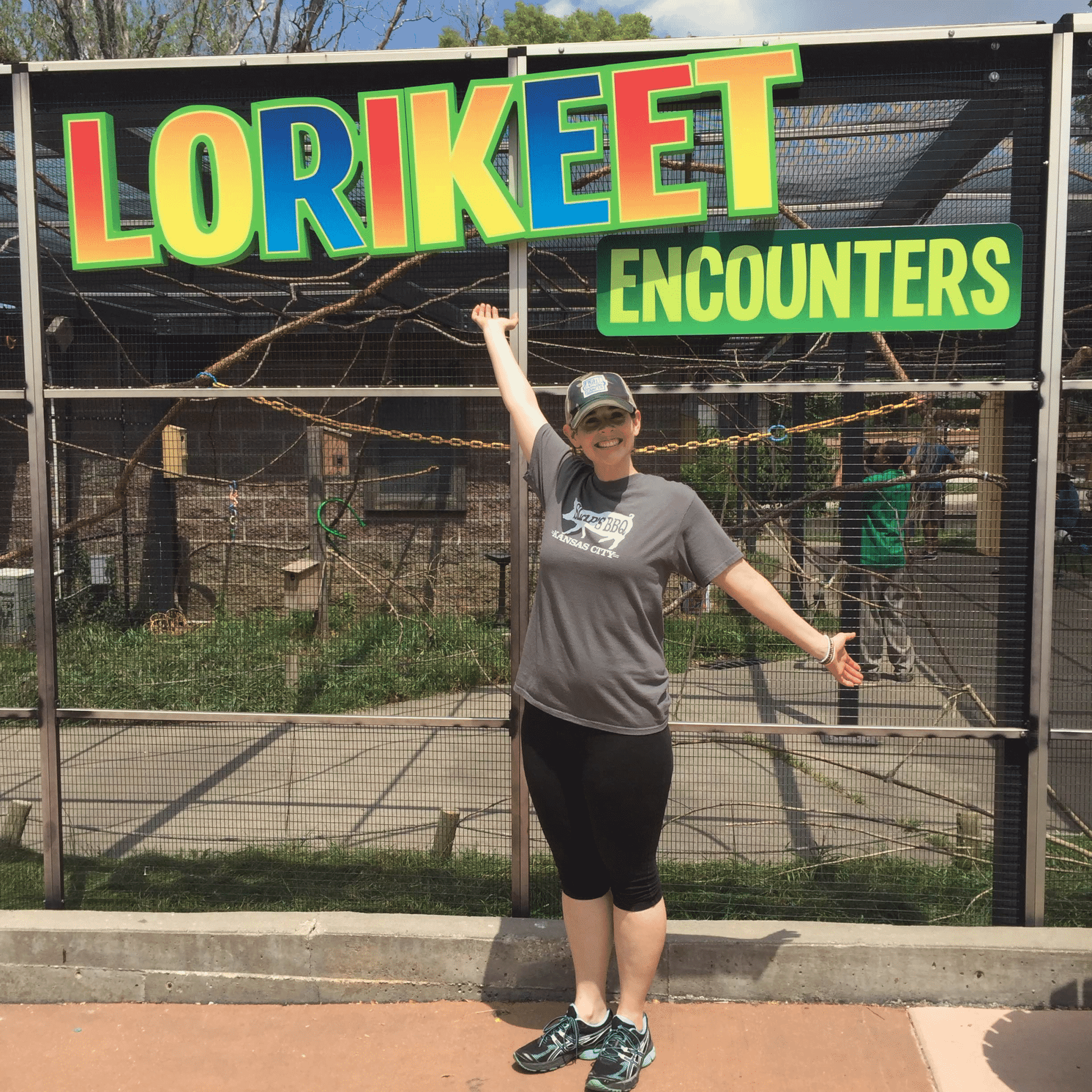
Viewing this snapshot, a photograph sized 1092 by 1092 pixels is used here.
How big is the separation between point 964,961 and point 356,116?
12.0ft

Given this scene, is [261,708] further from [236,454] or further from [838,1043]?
[838,1043]

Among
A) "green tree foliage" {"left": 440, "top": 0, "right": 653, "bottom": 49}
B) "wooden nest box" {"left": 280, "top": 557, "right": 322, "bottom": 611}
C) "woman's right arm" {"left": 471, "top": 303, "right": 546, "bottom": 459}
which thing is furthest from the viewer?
"green tree foliage" {"left": 440, "top": 0, "right": 653, "bottom": 49}

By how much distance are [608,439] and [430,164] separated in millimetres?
1290

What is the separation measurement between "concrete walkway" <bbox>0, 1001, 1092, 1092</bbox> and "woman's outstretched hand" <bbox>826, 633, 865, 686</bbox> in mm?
1211

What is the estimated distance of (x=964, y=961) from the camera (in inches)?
129

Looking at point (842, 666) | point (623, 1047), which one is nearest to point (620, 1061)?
point (623, 1047)

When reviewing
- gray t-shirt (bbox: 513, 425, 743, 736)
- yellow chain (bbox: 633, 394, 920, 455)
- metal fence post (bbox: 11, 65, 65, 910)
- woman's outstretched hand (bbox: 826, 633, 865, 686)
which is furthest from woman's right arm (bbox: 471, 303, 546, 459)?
metal fence post (bbox: 11, 65, 65, 910)

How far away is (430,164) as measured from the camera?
11.0 feet

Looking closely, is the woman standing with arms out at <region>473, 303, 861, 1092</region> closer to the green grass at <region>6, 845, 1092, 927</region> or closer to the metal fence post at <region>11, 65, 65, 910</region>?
the green grass at <region>6, 845, 1092, 927</region>

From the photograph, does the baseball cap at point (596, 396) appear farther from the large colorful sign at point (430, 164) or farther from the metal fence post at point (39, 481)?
the metal fence post at point (39, 481)

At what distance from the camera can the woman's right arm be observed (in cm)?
306

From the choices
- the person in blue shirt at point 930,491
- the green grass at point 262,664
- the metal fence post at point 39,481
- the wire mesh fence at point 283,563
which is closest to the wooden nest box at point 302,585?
the wire mesh fence at point 283,563

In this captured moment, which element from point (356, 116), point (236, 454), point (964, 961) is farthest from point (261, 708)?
point (964, 961)

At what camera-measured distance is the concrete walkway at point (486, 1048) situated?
290 centimetres
